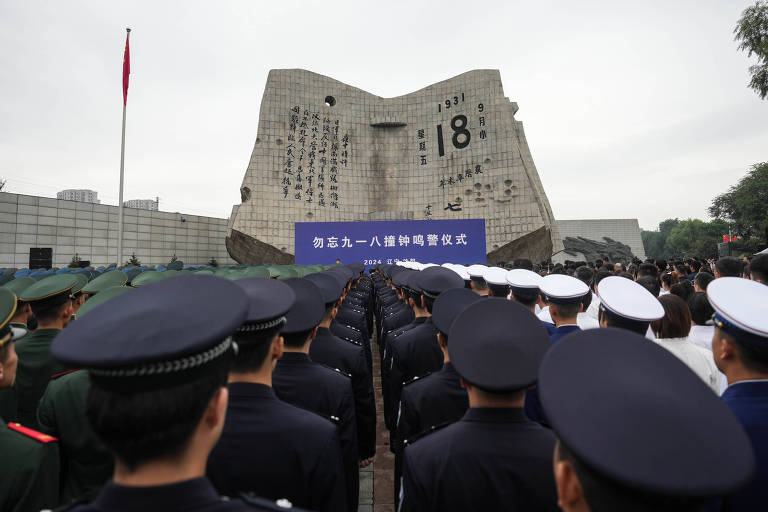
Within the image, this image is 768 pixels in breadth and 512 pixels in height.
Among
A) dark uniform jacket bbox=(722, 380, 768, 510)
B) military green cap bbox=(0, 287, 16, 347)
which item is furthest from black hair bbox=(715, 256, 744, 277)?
military green cap bbox=(0, 287, 16, 347)

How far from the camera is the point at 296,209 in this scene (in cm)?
1655

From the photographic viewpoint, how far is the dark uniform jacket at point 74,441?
5.42 feet

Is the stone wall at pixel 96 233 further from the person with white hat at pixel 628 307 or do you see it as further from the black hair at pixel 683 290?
the black hair at pixel 683 290

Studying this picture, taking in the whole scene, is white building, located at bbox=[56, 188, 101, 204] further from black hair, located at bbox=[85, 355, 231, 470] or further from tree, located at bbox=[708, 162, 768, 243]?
tree, located at bbox=[708, 162, 768, 243]

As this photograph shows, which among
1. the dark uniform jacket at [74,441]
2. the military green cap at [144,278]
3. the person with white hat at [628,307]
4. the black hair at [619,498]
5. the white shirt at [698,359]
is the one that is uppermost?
the military green cap at [144,278]

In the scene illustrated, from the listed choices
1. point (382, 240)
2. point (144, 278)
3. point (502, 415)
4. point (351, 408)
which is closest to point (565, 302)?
point (351, 408)

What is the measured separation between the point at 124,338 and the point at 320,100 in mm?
18321

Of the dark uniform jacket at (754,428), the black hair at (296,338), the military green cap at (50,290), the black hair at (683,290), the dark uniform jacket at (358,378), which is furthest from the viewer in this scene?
the black hair at (683,290)

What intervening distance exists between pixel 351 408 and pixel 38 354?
173cm

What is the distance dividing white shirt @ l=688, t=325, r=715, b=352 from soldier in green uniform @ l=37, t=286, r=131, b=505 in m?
3.36

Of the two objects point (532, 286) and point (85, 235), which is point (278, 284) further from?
point (85, 235)

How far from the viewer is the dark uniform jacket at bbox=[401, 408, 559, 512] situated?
1.07 meters

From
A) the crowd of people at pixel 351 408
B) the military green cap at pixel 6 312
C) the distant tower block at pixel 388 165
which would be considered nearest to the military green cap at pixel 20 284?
the crowd of people at pixel 351 408

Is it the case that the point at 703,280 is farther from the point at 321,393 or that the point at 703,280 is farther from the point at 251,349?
the point at 251,349
